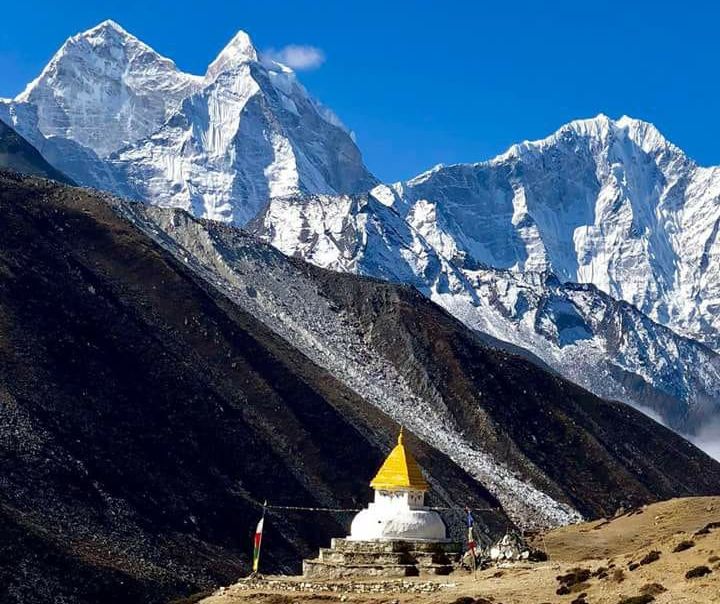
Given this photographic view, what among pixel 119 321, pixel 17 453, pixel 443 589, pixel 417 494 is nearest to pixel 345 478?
pixel 119 321

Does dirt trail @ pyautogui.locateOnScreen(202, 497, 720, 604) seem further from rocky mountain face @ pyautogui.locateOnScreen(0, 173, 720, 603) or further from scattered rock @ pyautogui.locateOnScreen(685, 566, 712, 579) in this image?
rocky mountain face @ pyautogui.locateOnScreen(0, 173, 720, 603)

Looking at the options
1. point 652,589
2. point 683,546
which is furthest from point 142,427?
point 652,589

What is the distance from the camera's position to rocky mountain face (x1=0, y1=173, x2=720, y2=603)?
363 ft

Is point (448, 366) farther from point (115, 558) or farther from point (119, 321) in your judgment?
point (115, 558)

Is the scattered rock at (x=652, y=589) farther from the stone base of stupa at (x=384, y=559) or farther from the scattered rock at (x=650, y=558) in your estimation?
the stone base of stupa at (x=384, y=559)

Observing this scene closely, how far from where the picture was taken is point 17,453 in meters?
113

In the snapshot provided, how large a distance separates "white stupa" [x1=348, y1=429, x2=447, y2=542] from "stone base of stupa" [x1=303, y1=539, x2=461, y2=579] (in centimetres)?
73

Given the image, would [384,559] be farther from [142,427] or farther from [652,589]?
[142,427]

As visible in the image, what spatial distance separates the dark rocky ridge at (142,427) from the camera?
10800 cm

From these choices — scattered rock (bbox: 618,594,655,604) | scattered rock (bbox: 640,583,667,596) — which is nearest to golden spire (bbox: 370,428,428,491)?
scattered rock (bbox: 640,583,667,596)

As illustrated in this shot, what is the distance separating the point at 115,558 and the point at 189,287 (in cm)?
6816

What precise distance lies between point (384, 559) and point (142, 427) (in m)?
69.3

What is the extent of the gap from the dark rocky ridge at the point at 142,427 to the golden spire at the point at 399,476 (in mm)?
32980

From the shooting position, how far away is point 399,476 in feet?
233
